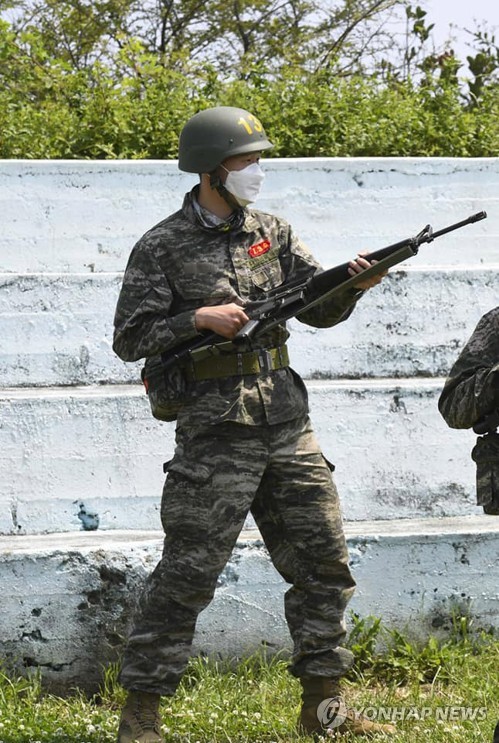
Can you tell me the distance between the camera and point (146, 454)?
4973mm

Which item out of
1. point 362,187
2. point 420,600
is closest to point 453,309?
point 362,187

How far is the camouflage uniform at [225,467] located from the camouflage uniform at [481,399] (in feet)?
1.79

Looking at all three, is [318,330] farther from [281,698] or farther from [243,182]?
[281,698]

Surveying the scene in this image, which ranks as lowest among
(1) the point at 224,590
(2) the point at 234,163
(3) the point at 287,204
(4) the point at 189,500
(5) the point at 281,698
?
(5) the point at 281,698

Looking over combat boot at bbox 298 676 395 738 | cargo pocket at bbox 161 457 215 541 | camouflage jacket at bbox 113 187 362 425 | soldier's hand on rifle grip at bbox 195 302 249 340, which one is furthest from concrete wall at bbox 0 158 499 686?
soldier's hand on rifle grip at bbox 195 302 249 340

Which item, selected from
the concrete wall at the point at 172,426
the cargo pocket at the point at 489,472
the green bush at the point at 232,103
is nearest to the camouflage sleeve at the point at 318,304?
the cargo pocket at the point at 489,472

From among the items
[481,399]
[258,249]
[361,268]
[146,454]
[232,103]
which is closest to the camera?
[481,399]

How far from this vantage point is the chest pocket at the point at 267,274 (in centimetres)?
398

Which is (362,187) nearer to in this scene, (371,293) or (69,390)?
(371,293)

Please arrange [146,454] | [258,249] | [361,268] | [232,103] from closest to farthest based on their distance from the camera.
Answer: [361,268] → [258,249] → [146,454] → [232,103]

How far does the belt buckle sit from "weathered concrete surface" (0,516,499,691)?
39.4 inches

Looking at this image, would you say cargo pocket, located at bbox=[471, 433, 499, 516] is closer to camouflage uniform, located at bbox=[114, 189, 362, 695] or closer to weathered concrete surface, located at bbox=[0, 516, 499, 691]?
camouflage uniform, located at bbox=[114, 189, 362, 695]

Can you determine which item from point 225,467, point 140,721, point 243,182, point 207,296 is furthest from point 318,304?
point 140,721

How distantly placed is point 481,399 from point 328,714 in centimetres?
127
